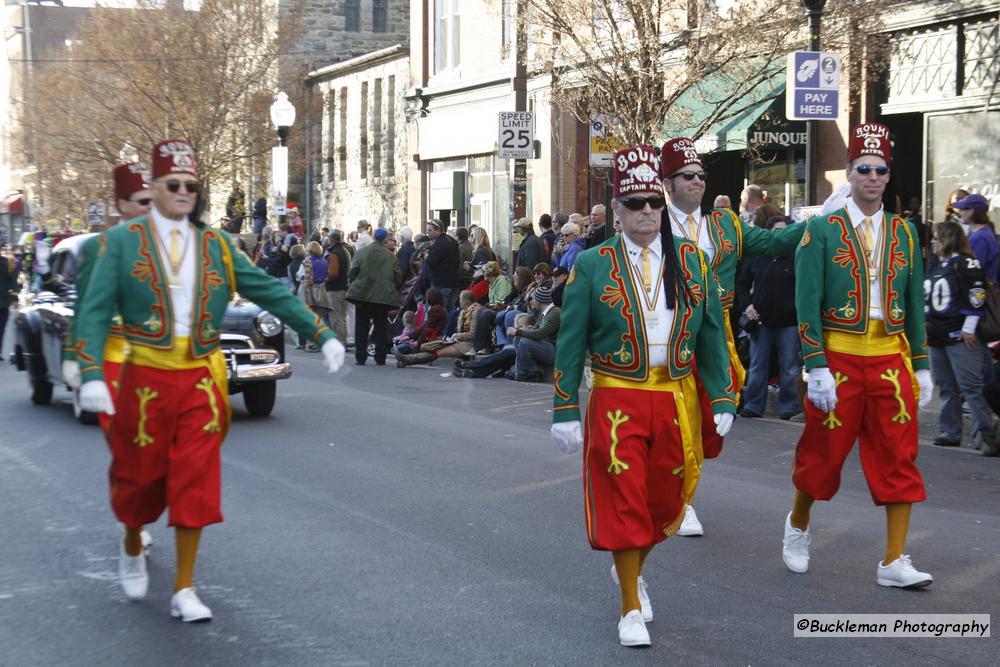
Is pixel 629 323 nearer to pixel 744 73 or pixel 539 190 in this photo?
pixel 744 73

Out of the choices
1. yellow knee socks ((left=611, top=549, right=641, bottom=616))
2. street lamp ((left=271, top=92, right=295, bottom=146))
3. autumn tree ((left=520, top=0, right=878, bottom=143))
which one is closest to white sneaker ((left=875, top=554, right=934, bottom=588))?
yellow knee socks ((left=611, top=549, right=641, bottom=616))

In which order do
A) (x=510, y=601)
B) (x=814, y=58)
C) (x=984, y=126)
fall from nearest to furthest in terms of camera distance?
(x=510, y=601) → (x=814, y=58) → (x=984, y=126)

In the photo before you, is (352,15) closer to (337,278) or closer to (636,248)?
(337,278)

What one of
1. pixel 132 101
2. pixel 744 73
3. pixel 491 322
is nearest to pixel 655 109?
pixel 744 73

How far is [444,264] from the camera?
2138 centimetres

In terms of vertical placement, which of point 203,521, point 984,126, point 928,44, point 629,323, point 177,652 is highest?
point 928,44

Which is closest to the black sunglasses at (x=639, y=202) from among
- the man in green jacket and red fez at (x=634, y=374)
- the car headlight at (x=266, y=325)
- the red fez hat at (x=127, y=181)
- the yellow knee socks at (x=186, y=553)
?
the man in green jacket and red fez at (x=634, y=374)

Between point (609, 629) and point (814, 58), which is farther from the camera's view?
point (814, 58)

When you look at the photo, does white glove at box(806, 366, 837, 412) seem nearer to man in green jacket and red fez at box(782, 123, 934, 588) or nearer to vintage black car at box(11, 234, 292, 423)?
man in green jacket and red fez at box(782, 123, 934, 588)

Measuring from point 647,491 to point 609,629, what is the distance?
2.12 ft

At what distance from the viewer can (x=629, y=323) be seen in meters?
5.85

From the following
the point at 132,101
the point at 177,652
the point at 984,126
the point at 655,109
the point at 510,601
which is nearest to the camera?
the point at 177,652

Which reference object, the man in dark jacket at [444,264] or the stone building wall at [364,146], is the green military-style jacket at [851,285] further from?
the stone building wall at [364,146]

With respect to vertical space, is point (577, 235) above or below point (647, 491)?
above
